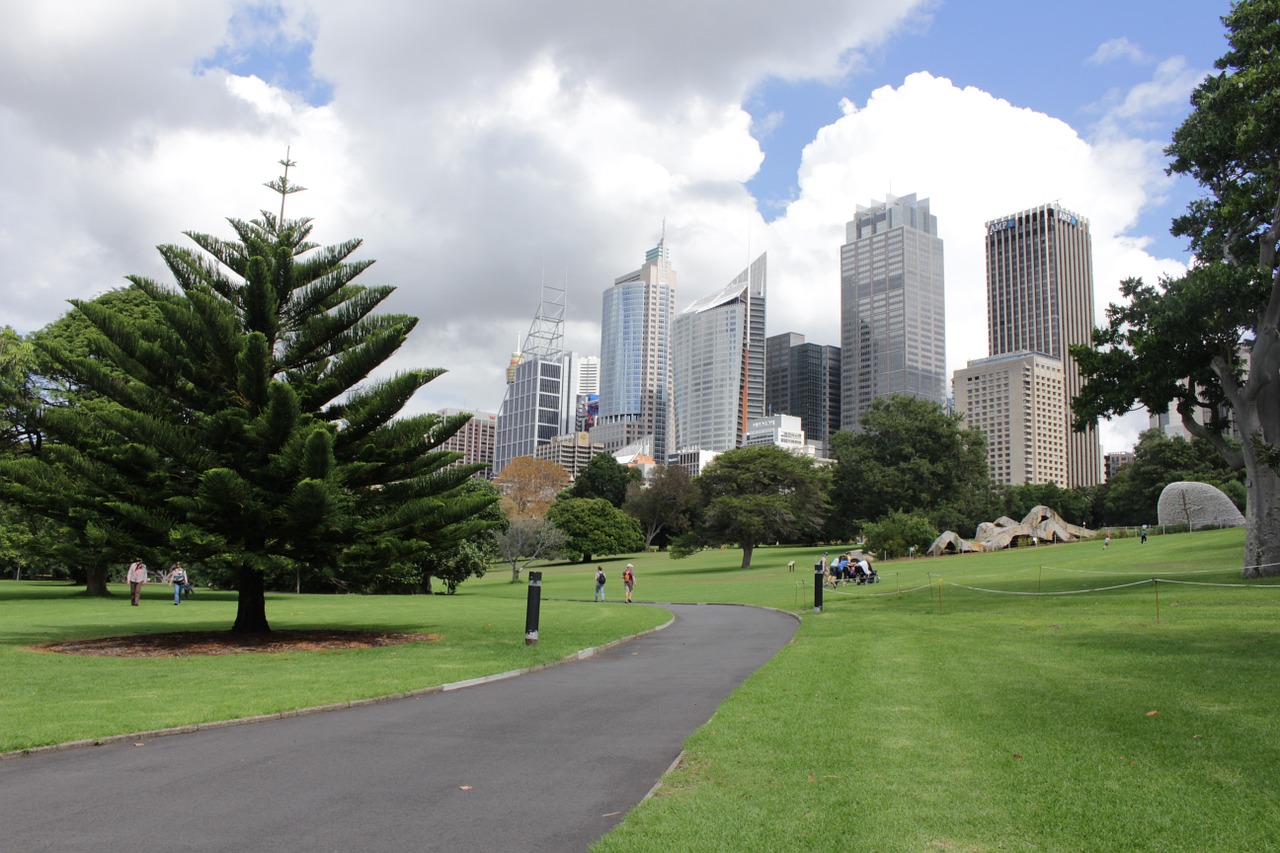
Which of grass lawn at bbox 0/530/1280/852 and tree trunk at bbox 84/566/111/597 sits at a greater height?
grass lawn at bbox 0/530/1280/852

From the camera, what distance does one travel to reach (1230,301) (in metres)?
19.8

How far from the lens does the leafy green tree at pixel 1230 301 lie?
64.0ft

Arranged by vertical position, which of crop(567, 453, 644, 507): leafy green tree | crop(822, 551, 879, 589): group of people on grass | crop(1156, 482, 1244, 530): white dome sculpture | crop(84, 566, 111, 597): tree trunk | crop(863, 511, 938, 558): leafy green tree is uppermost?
crop(567, 453, 644, 507): leafy green tree

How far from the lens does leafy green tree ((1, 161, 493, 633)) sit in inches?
565

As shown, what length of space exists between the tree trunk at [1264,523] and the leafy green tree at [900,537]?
3102cm

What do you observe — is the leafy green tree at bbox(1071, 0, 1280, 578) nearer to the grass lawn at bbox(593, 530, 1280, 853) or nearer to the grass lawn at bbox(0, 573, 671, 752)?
the grass lawn at bbox(593, 530, 1280, 853)

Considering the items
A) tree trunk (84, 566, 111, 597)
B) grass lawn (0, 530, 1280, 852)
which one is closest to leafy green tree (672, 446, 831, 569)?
tree trunk (84, 566, 111, 597)

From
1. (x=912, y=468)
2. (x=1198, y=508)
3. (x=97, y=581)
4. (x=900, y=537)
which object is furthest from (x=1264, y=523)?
(x=912, y=468)

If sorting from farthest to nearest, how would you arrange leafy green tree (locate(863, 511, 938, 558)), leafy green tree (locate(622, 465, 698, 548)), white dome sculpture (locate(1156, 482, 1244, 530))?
leafy green tree (locate(622, 465, 698, 548))
white dome sculpture (locate(1156, 482, 1244, 530))
leafy green tree (locate(863, 511, 938, 558))

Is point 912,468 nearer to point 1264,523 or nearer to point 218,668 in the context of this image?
point 1264,523

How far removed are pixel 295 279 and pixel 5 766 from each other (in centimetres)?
1177

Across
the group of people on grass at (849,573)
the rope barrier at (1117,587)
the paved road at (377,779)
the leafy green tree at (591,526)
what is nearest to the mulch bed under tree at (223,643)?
the paved road at (377,779)

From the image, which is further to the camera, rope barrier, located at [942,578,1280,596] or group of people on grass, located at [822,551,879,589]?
group of people on grass, located at [822,551,879,589]

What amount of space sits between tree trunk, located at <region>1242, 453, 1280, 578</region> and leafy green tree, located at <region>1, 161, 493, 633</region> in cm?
1842
